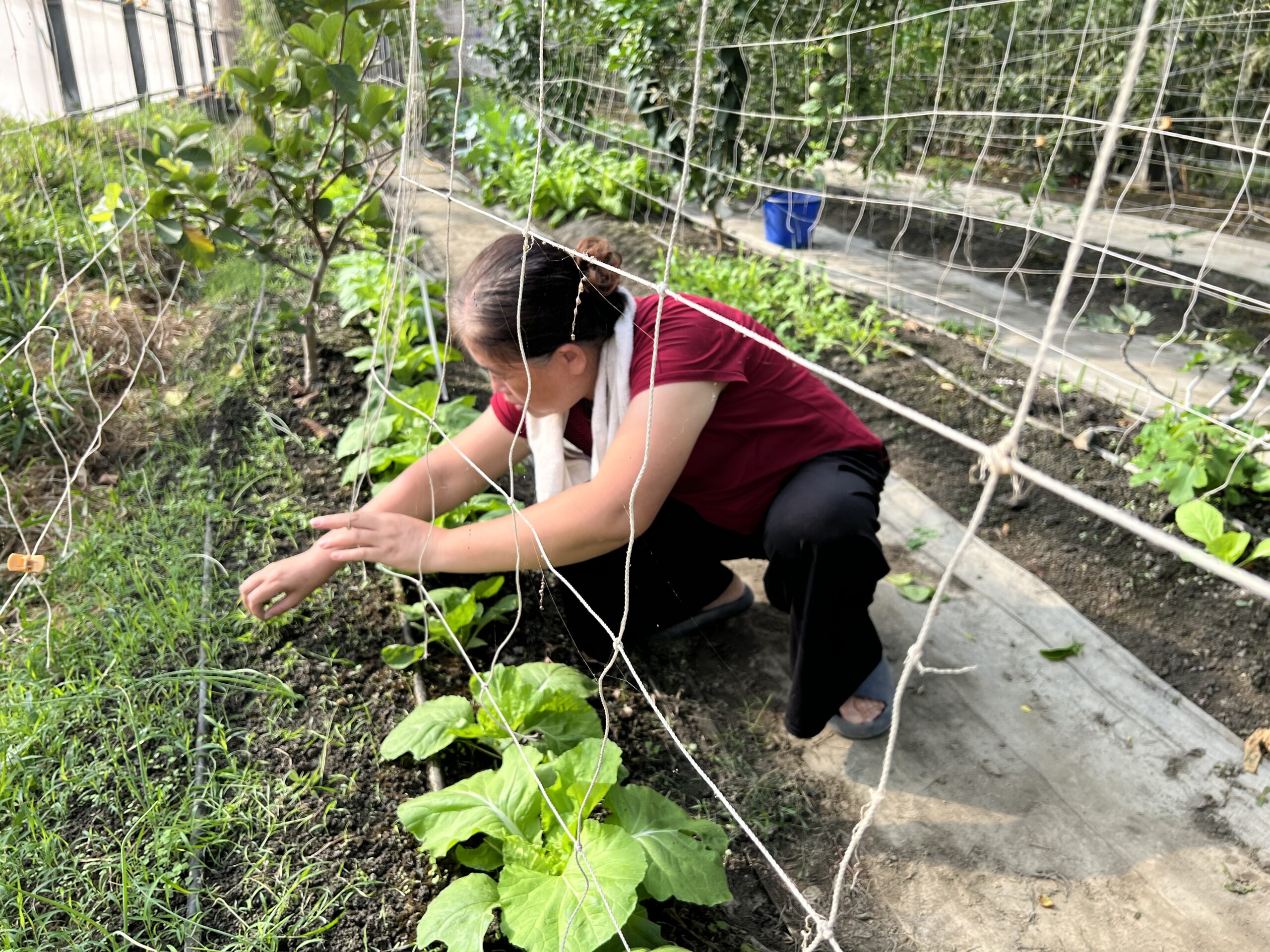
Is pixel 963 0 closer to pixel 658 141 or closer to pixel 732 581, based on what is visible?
pixel 658 141

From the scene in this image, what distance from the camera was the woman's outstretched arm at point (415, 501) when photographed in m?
1.56

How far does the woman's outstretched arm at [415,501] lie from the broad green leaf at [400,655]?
0.19m

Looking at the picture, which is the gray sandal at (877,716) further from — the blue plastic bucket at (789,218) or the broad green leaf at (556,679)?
the blue plastic bucket at (789,218)

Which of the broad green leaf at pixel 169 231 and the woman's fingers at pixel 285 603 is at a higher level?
the broad green leaf at pixel 169 231

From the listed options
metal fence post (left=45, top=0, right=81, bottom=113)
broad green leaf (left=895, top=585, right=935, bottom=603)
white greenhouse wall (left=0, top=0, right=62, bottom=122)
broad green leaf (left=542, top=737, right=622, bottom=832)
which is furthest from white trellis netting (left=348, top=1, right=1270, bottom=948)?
metal fence post (left=45, top=0, right=81, bottom=113)

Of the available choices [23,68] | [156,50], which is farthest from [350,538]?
[156,50]

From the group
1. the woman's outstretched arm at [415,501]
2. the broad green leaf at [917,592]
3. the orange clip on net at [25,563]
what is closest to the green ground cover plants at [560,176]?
the broad green leaf at [917,592]

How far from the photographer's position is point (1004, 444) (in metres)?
0.69

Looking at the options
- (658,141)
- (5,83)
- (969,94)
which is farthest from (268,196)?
(969,94)

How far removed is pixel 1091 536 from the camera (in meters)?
2.42

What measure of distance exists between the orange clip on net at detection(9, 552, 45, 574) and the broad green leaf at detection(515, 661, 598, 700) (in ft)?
2.91

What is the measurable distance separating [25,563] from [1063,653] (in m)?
2.14

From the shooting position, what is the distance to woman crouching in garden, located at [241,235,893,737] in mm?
1468

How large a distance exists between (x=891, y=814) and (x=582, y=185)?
4.29 m
